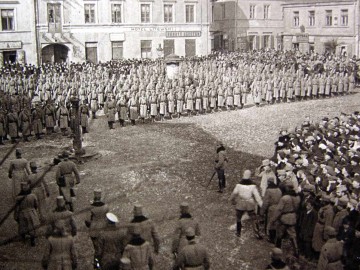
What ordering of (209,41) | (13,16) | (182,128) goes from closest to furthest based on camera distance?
(182,128), (13,16), (209,41)

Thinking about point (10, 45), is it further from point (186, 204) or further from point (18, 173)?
point (186, 204)

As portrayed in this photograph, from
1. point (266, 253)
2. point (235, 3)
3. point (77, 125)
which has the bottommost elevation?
point (266, 253)

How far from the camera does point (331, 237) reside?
804 cm

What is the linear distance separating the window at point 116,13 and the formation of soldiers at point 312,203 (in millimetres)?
30193

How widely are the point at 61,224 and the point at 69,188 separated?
167 inches

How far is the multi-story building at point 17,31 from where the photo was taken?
120ft

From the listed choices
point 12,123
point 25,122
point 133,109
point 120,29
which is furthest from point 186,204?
point 120,29

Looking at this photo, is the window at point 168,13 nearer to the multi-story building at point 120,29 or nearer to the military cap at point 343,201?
the multi-story building at point 120,29

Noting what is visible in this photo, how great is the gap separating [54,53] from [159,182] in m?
27.6

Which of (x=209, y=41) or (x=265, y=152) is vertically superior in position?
(x=209, y=41)

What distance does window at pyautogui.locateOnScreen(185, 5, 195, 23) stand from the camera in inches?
1708

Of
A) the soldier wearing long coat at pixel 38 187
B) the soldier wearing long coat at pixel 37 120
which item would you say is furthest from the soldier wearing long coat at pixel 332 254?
the soldier wearing long coat at pixel 37 120

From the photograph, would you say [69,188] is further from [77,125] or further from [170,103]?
[170,103]

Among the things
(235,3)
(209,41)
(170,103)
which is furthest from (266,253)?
(235,3)
